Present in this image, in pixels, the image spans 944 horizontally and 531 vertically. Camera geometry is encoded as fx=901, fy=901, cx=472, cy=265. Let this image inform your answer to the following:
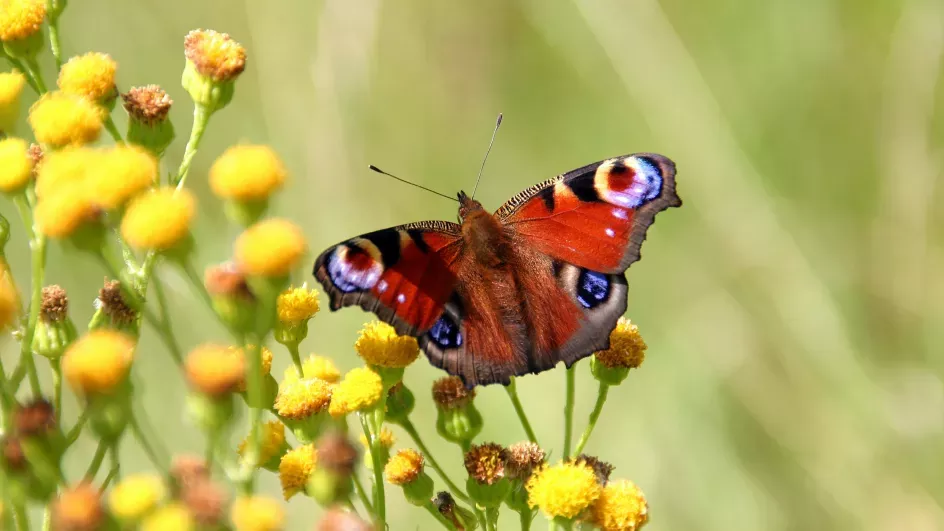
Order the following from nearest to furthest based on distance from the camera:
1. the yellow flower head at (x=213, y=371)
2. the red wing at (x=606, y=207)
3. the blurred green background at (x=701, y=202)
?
the yellow flower head at (x=213, y=371) → the red wing at (x=606, y=207) → the blurred green background at (x=701, y=202)

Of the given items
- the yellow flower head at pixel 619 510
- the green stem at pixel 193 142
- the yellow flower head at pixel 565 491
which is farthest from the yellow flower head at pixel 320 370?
the yellow flower head at pixel 619 510

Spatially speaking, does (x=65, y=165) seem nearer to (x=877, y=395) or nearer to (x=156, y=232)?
(x=156, y=232)

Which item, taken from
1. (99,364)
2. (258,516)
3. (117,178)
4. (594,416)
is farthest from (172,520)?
(594,416)

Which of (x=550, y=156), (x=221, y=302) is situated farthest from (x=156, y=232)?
(x=550, y=156)

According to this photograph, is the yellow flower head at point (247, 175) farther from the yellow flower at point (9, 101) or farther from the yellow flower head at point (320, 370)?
the yellow flower head at point (320, 370)

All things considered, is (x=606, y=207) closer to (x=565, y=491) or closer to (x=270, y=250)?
(x=565, y=491)

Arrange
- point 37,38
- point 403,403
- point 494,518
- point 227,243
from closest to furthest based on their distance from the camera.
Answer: point 494,518 → point 37,38 → point 403,403 → point 227,243
